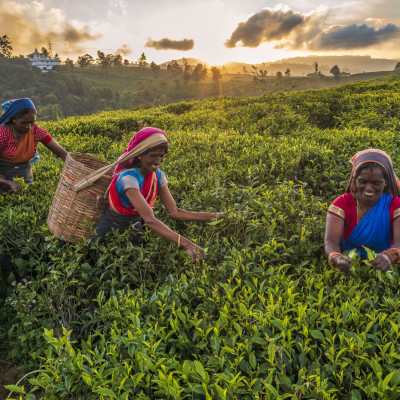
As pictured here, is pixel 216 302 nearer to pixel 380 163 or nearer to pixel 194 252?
pixel 194 252

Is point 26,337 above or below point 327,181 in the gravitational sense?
below

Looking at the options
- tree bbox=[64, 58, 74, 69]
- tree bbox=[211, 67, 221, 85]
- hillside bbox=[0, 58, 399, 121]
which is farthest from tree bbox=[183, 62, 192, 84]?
tree bbox=[64, 58, 74, 69]

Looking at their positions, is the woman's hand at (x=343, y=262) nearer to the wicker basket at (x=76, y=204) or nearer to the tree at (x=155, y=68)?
the wicker basket at (x=76, y=204)

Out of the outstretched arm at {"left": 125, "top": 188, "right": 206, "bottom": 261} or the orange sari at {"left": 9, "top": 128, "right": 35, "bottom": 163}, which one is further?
the orange sari at {"left": 9, "top": 128, "right": 35, "bottom": 163}

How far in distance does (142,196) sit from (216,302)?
4.25 ft

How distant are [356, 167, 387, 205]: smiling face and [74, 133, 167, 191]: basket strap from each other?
1795 mm

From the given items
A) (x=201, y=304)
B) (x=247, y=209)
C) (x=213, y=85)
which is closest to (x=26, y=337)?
(x=201, y=304)

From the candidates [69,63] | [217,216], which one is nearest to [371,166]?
[217,216]

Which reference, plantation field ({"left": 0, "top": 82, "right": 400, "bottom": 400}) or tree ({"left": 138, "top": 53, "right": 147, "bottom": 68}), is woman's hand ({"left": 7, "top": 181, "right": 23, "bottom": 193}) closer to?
plantation field ({"left": 0, "top": 82, "right": 400, "bottom": 400})

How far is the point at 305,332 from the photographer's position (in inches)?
75.5

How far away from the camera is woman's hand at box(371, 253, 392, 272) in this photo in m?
2.49

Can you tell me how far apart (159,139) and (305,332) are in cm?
208

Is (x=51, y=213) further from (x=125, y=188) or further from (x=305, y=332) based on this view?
(x=305, y=332)

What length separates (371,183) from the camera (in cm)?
292
